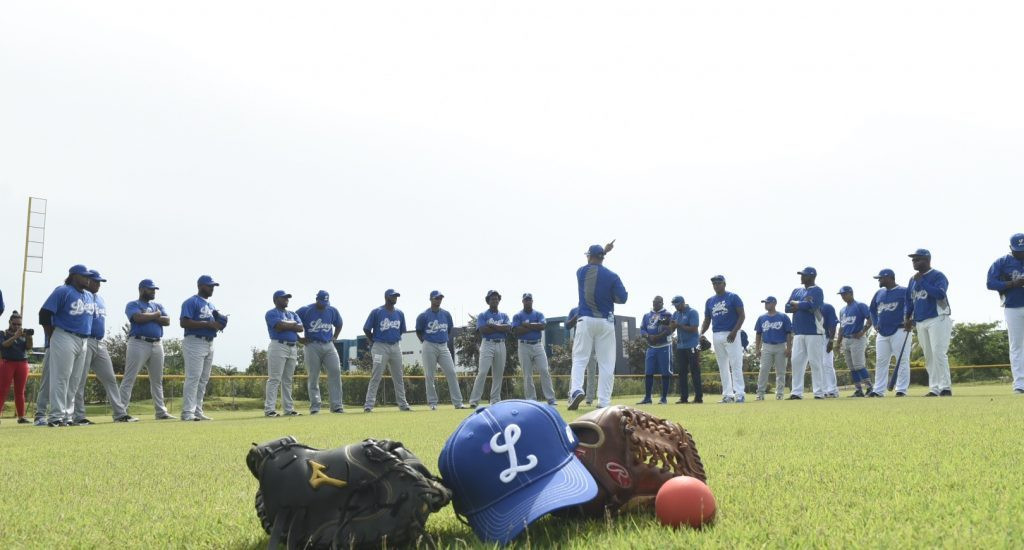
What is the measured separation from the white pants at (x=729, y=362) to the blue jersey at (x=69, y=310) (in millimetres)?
11073

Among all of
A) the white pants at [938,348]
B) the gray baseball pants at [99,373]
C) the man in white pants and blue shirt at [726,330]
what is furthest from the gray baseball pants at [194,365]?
the white pants at [938,348]

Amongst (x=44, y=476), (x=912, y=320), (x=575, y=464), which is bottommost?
(x=44, y=476)

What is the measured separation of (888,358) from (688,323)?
3.72 m

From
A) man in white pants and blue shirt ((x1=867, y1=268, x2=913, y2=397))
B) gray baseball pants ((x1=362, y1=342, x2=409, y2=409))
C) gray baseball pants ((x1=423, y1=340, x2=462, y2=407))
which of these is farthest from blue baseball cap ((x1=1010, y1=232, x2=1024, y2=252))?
gray baseball pants ((x1=362, y1=342, x2=409, y2=409))

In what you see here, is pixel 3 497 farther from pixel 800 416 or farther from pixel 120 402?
pixel 120 402

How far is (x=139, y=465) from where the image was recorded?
5051mm

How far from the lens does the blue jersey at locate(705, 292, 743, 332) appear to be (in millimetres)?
15352

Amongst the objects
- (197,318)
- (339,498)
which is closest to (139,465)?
(339,498)

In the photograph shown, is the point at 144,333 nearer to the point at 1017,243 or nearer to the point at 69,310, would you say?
the point at 69,310

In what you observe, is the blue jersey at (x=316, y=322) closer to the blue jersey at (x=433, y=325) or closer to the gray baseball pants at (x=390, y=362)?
the gray baseball pants at (x=390, y=362)

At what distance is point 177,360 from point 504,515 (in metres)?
49.2

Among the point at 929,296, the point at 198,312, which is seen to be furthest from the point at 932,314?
the point at 198,312

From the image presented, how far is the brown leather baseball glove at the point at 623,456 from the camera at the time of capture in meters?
2.67

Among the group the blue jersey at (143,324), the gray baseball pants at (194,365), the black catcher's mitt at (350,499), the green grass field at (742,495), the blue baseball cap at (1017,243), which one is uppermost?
the blue baseball cap at (1017,243)
